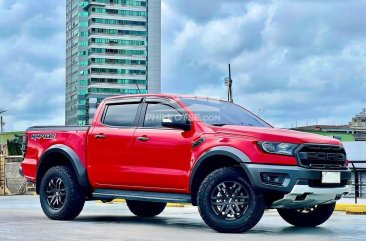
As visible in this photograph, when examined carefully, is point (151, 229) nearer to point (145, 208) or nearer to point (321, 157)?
point (321, 157)

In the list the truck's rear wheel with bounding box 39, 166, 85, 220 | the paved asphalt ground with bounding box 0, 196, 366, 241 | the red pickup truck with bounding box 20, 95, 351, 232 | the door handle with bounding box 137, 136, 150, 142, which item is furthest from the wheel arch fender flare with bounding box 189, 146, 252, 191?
the truck's rear wheel with bounding box 39, 166, 85, 220

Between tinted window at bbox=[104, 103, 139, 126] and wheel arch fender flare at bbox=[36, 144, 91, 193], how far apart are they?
30.4 inches

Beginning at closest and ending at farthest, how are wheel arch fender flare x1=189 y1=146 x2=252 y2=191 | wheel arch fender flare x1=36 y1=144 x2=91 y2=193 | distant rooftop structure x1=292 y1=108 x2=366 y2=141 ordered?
1. wheel arch fender flare x1=189 y1=146 x2=252 y2=191
2. wheel arch fender flare x1=36 y1=144 x2=91 y2=193
3. distant rooftop structure x1=292 y1=108 x2=366 y2=141

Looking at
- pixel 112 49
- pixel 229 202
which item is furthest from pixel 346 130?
pixel 229 202

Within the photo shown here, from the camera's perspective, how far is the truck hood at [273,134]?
997 centimetres

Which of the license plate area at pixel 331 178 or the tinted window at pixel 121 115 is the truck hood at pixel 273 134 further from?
the tinted window at pixel 121 115

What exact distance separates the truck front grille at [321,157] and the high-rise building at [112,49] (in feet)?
560

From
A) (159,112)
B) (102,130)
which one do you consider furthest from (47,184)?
(159,112)

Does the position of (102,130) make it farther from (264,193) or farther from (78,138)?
(264,193)

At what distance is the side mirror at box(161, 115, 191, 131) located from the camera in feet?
34.4

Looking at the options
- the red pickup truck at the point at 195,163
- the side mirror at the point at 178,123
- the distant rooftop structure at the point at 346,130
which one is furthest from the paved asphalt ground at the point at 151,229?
the distant rooftop structure at the point at 346,130

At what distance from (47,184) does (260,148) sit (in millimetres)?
4162

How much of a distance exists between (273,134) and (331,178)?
3.33 ft

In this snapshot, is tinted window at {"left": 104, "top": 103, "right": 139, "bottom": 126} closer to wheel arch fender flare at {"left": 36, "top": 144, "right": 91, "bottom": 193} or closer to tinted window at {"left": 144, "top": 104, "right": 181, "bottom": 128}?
tinted window at {"left": 144, "top": 104, "right": 181, "bottom": 128}
